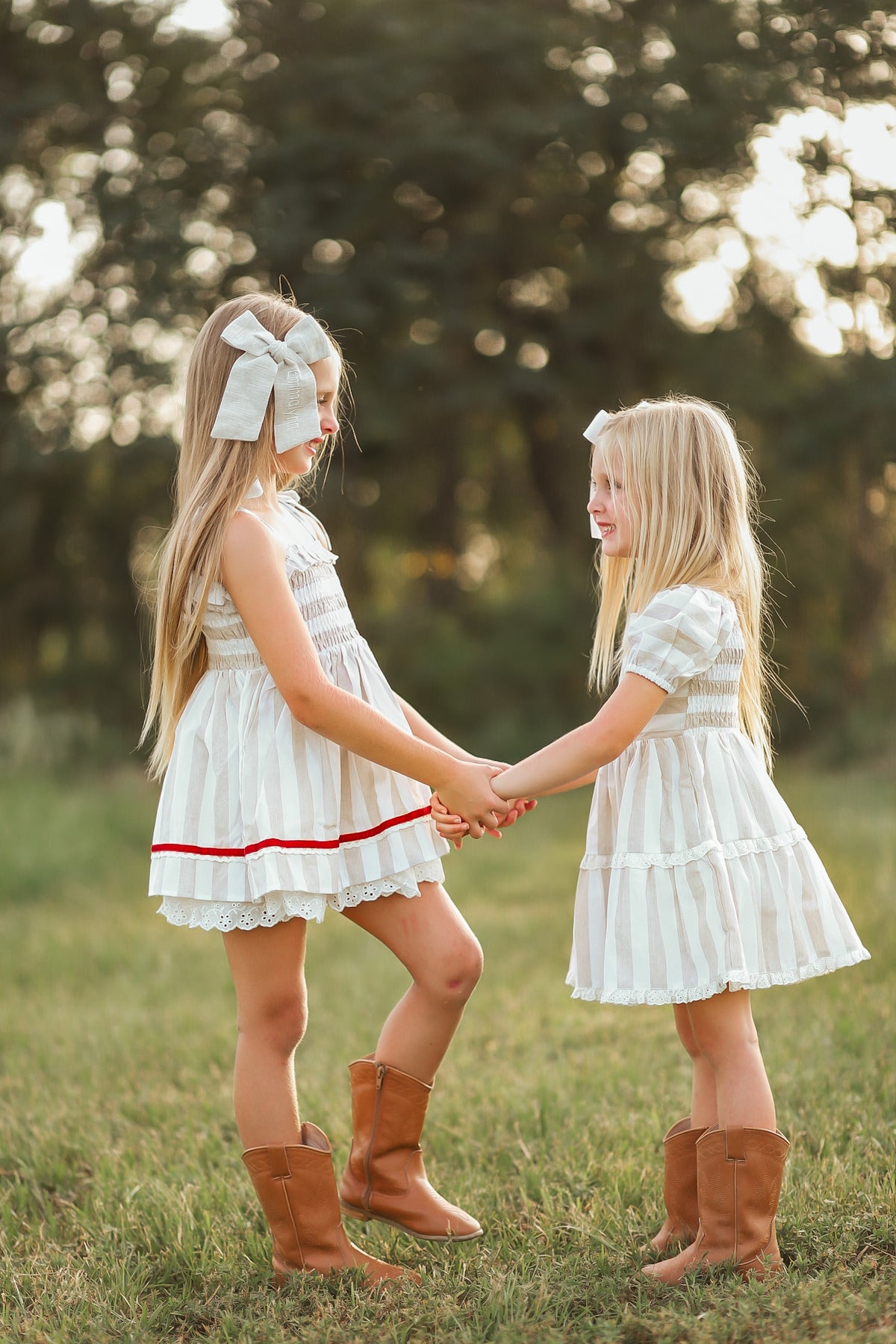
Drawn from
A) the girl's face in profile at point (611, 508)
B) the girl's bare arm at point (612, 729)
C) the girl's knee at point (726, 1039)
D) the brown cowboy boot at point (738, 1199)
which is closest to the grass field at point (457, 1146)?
the brown cowboy boot at point (738, 1199)

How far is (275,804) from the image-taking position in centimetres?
230

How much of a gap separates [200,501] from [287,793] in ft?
1.89

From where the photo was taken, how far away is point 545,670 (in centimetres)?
1149

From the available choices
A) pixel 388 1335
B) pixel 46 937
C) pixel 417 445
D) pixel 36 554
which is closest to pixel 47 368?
pixel 36 554

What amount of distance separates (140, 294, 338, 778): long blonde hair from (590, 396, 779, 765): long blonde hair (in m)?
0.70

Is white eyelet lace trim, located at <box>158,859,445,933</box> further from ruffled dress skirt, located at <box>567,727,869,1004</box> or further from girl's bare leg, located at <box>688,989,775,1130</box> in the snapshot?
girl's bare leg, located at <box>688,989,775,1130</box>

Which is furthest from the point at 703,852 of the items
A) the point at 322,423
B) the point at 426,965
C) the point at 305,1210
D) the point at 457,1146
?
the point at 457,1146

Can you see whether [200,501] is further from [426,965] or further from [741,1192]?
[741,1192]

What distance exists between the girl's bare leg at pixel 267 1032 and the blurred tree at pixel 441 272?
8789 mm

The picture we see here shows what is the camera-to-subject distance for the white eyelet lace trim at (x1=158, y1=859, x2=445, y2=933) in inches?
89.4

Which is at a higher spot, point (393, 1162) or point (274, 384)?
point (274, 384)

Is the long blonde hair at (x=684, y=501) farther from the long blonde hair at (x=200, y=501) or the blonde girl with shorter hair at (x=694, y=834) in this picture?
the long blonde hair at (x=200, y=501)

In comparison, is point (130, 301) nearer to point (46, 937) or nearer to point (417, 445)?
point (417, 445)

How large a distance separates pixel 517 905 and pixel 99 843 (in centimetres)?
254
